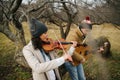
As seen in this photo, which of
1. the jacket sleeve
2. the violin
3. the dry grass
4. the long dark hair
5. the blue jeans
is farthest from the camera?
the dry grass

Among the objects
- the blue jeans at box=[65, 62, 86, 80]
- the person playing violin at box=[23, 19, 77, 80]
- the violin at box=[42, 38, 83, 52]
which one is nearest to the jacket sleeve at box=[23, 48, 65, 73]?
the person playing violin at box=[23, 19, 77, 80]

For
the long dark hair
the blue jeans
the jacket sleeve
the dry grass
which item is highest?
the long dark hair

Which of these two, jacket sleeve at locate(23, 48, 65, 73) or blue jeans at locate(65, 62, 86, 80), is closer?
jacket sleeve at locate(23, 48, 65, 73)

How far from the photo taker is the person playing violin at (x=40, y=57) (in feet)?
10.5

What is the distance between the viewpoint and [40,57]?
132 inches

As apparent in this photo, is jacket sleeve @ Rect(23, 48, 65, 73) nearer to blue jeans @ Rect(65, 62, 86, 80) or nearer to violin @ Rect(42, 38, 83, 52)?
violin @ Rect(42, 38, 83, 52)

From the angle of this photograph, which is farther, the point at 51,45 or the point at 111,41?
the point at 111,41

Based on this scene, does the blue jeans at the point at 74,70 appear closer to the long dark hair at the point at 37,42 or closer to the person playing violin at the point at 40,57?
the person playing violin at the point at 40,57

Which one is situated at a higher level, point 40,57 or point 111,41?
point 40,57

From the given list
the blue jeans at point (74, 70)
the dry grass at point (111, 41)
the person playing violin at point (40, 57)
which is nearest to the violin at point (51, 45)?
the person playing violin at point (40, 57)

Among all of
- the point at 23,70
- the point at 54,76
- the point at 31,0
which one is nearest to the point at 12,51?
the point at 23,70

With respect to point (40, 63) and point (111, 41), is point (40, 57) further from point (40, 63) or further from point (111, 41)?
point (111, 41)

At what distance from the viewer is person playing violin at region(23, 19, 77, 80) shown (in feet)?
10.5

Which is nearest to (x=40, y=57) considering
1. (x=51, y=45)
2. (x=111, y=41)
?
(x=51, y=45)
